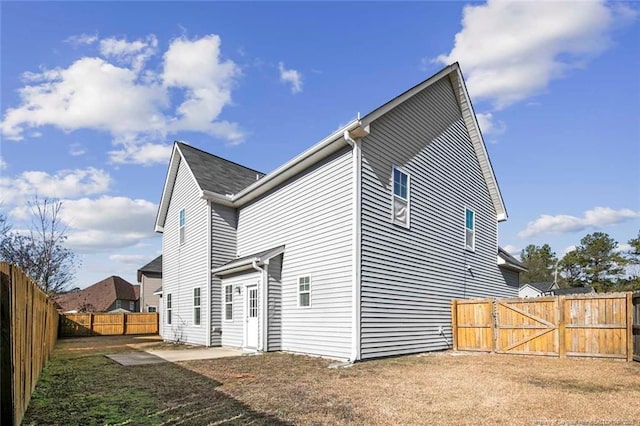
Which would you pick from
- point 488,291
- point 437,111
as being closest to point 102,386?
point 437,111

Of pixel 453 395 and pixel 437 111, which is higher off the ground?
pixel 437 111

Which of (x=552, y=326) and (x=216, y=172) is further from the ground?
(x=216, y=172)

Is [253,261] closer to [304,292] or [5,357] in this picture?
[304,292]

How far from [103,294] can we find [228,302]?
126 feet

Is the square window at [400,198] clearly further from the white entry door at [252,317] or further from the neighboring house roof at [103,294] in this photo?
the neighboring house roof at [103,294]

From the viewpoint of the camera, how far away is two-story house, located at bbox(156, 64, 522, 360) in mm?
11289

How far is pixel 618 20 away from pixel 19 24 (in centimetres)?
1384

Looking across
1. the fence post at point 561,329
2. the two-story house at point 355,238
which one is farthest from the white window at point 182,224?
the fence post at point 561,329

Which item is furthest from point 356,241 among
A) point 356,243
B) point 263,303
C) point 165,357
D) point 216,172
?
point 216,172

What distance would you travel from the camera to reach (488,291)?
17078 millimetres

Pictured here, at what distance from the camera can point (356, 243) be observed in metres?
10.9

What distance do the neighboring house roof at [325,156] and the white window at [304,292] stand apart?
316 cm

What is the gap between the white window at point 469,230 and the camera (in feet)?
52.3

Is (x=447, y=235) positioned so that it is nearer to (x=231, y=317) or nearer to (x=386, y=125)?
(x=386, y=125)
